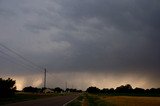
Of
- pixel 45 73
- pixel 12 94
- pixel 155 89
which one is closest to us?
pixel 12 94

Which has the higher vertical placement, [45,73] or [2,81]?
[45,73]

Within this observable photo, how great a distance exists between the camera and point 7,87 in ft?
242

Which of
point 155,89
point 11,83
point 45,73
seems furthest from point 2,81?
point 155,89

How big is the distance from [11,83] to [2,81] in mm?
2338

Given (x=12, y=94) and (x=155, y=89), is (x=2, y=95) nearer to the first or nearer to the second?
(x=12, y=94)

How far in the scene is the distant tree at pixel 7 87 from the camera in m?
71.4

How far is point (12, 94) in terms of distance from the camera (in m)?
76.9

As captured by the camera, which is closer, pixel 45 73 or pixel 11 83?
pixel 11 83

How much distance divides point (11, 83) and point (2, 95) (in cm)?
480

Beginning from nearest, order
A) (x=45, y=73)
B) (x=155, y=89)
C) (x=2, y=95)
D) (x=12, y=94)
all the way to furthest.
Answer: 1. (x=2, y=95)
2. (x=12, y=94)
3. (x=45, y=73)
4. (x=155, y=89)

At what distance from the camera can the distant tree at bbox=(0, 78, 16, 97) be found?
234ft

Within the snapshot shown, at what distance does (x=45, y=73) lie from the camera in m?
121

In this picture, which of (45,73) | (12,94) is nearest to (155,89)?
(45,73)

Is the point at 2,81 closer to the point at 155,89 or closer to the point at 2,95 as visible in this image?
the point at 2,95
